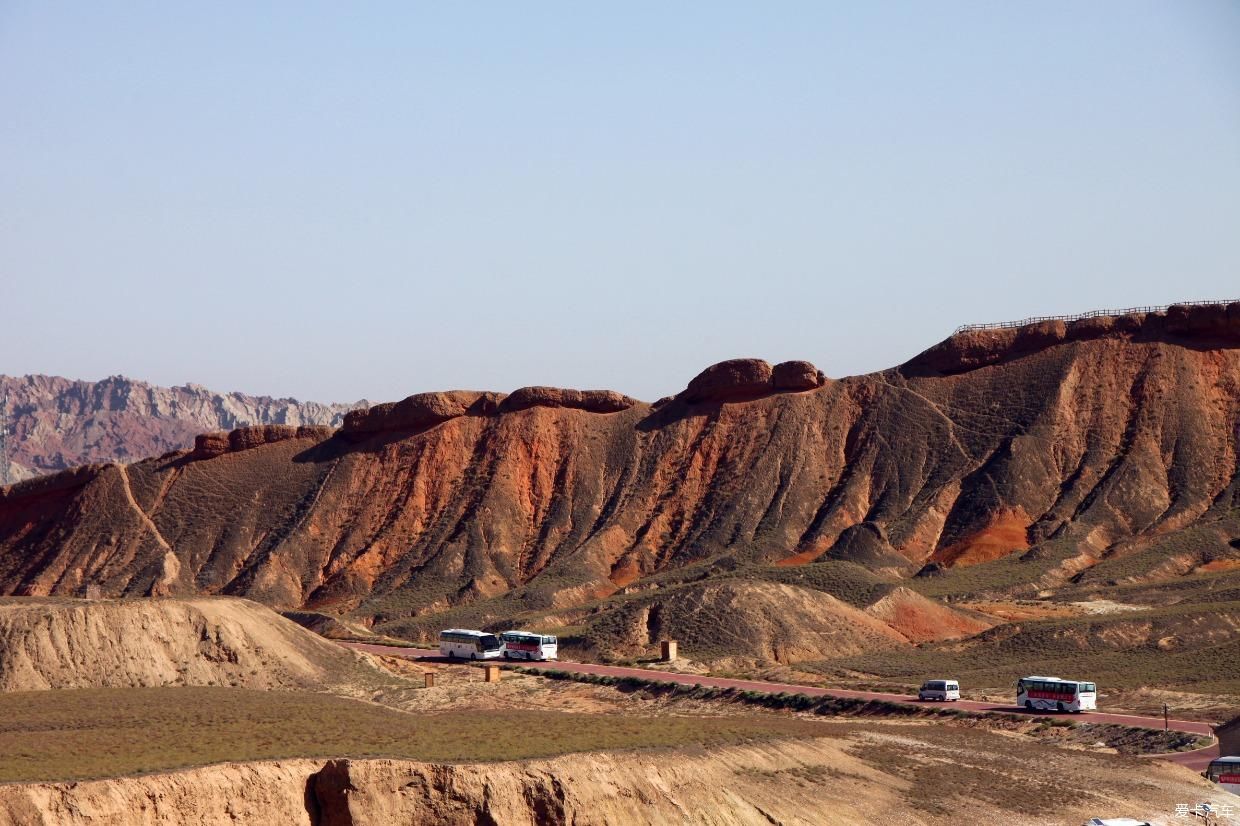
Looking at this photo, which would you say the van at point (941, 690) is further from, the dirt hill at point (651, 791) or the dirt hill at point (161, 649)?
the dirt hill at point (161, 649)

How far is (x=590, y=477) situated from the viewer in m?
115

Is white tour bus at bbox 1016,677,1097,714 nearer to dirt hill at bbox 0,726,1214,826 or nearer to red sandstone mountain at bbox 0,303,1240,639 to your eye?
dirt hill at bbox 0,726,1214,826

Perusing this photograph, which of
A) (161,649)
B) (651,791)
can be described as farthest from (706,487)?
(651,791)

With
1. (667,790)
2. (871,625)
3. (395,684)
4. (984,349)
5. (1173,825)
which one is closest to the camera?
(667,790)

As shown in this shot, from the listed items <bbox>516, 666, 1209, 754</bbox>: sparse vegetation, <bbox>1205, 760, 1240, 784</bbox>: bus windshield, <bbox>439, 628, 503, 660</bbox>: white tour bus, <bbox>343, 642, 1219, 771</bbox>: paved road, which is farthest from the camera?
<bbox>439, 628, 503, 660</bbox>: white tour bus

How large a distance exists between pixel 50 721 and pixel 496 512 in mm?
65462

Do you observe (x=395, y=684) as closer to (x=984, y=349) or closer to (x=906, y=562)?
(x=906, y=562)

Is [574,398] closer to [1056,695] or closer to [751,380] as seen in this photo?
[751,380]

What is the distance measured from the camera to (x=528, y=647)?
72.8 m

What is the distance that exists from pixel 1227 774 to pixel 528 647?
1329 inches

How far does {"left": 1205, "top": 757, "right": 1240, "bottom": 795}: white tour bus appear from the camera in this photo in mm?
44812

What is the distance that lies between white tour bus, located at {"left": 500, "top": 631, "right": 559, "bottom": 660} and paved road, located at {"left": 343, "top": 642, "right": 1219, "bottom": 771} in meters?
0.50

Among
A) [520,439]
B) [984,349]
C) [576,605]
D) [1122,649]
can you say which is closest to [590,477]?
[520,439]

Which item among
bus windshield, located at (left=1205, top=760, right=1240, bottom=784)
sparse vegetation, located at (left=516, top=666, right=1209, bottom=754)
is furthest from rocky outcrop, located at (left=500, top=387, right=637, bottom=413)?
bus windshield, located at (left=1205, top=760, right=1240, bottom=784)
